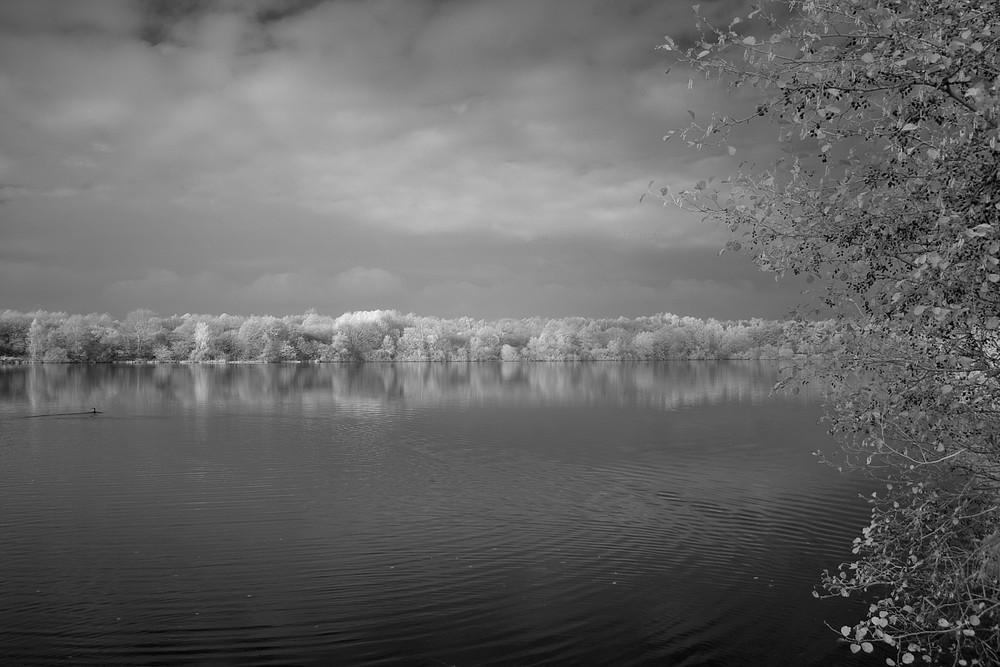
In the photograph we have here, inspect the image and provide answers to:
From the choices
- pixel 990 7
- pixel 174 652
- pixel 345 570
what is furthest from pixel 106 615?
pixel 990 7

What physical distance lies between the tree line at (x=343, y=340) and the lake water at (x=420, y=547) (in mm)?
120386

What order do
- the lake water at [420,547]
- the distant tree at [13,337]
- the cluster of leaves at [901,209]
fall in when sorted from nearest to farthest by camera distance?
the cluster of leaves at [901,209]
the lake water at [420,547]
the distant tree at [13,337]

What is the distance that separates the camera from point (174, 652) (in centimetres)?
967

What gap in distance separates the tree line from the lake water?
395 ft

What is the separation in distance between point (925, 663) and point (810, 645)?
1487 mm

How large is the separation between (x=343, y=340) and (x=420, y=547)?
15268cm

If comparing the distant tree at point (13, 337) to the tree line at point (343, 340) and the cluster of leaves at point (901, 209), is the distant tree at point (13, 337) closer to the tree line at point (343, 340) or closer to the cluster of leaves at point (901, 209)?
the tree line at point (343, 340)

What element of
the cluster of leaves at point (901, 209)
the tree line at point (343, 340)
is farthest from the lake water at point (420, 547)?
the tree line at point (343, 340)

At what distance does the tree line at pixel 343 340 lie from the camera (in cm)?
13875

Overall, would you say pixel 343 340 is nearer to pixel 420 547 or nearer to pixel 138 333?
pixel 138 333

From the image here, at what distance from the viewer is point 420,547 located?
14.8 meters

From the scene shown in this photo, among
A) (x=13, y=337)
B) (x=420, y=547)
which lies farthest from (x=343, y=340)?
(x=420, y=547)

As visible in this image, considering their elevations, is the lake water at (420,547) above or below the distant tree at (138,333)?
below

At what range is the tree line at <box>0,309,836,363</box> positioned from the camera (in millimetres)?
138750
